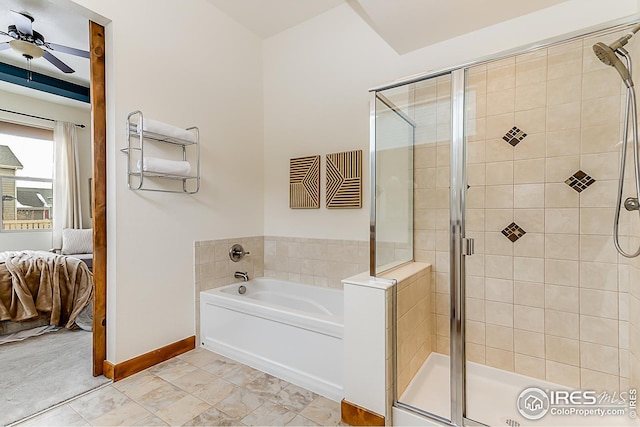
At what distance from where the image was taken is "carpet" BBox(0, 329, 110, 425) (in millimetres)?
1824

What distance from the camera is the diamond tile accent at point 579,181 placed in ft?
6.00

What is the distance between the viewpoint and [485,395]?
73.9 inches

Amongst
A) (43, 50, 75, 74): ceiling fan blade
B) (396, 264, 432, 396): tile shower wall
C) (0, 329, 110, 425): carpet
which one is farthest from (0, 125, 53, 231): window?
(396, 264, 432, 396): tile shower wall

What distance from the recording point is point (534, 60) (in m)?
1.85

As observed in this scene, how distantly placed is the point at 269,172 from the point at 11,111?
160 inches

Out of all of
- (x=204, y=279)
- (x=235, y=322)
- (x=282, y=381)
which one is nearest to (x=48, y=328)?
(x=204, y=279)

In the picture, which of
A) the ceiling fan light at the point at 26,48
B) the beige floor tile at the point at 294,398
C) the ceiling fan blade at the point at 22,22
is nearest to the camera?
the beige floor tile at the point at 294,398

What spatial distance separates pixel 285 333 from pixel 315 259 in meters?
0.91

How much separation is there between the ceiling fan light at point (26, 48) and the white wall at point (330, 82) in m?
2.10

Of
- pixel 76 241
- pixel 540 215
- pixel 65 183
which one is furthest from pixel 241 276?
pixel 65 183

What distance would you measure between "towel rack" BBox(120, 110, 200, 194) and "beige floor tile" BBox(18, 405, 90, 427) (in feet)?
4.51

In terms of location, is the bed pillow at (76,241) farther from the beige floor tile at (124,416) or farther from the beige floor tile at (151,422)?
the beige floor tile at (151,422)

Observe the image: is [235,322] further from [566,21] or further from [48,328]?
[566,21]

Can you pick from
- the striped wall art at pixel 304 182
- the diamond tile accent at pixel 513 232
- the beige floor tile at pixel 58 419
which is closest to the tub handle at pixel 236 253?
the striped wall art at pixel 304 182
